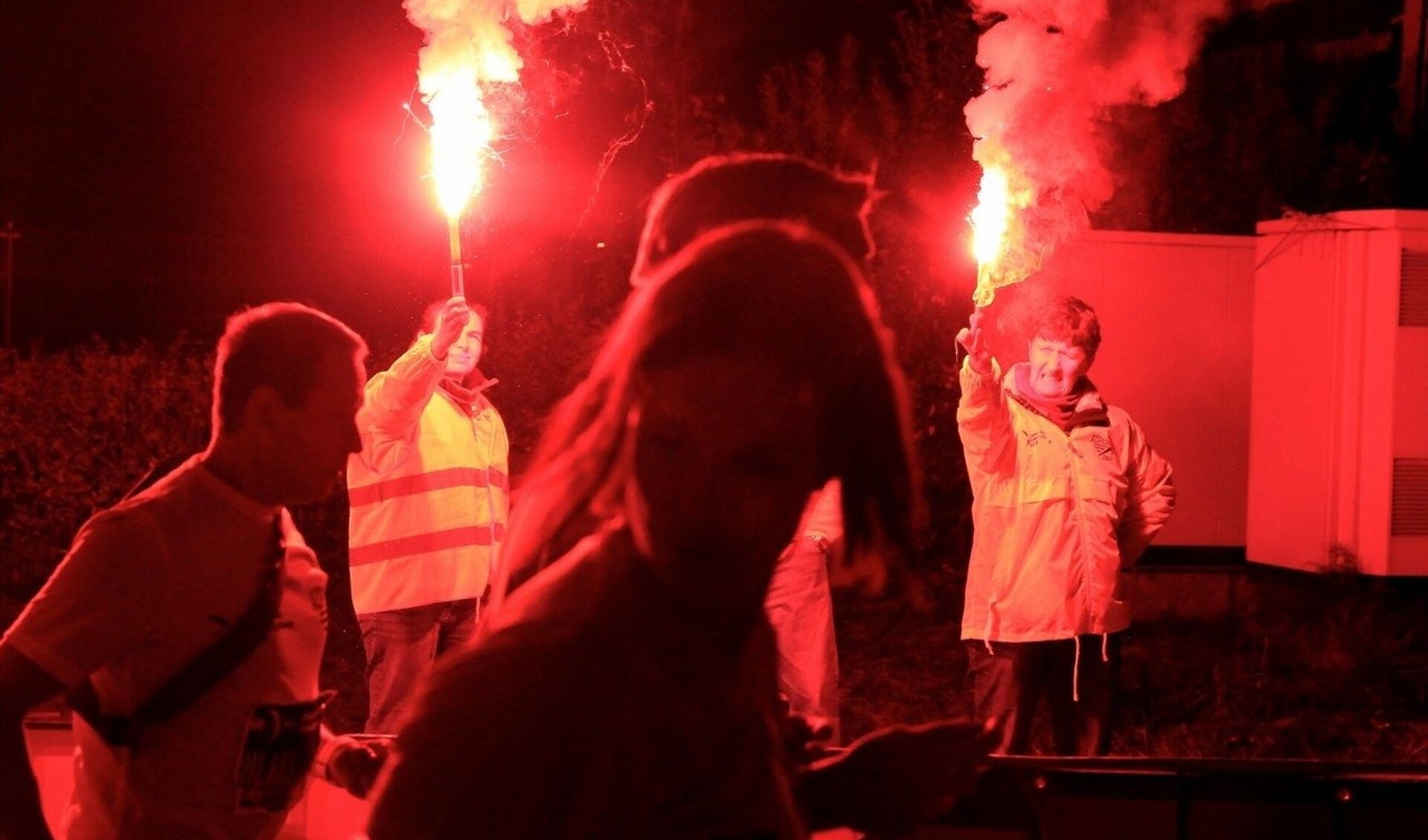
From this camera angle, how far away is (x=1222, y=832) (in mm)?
5020

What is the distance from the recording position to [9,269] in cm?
1536

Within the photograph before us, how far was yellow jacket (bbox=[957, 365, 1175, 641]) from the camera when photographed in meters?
6.77

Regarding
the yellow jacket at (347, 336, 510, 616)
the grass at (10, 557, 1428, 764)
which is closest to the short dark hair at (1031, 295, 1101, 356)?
the yellow jacket at (347, 336, 510, 616)

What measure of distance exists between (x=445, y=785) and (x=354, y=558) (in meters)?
6.03

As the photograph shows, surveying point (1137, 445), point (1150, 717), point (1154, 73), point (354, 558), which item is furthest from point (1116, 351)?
point (354, 558)

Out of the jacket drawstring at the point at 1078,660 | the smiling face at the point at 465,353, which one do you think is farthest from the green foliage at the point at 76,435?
the jacket drawstring at the point at 1078,660

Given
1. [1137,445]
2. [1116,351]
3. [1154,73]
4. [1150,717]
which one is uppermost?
[1154,73]

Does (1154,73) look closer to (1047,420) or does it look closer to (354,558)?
(1047,420)

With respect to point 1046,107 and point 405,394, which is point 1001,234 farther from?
point 405,394

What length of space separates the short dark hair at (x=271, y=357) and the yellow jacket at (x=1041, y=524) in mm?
3889

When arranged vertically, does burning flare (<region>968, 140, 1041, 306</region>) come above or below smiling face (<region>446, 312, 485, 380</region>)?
above

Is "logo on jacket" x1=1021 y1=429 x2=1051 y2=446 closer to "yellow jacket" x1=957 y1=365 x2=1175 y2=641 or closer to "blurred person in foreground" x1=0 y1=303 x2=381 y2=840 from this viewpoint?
"yellow jacket" x1=957 y1=365 x2=1175 y2=641

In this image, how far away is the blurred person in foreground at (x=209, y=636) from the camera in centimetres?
279

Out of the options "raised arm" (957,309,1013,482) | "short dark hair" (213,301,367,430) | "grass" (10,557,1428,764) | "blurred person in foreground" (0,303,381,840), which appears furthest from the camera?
"grass" (10,557,1428,764)
